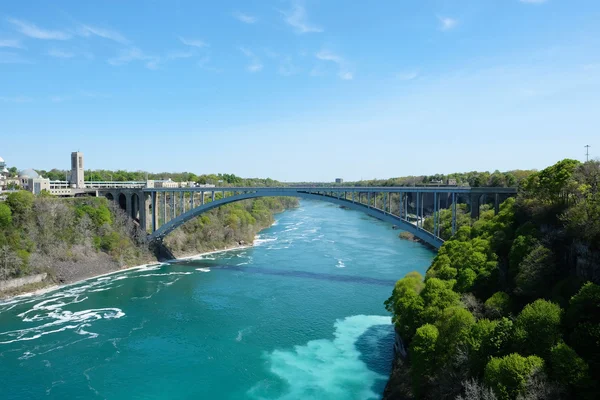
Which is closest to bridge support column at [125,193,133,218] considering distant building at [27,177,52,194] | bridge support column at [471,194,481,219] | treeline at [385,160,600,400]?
distant building at [27,177,52,194]

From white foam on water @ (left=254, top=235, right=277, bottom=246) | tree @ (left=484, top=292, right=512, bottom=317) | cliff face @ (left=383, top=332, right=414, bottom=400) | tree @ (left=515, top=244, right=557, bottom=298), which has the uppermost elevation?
tree @ (left=515, top=244, right=557, bottom=298)

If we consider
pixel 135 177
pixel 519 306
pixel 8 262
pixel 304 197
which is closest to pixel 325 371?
pixel 519 306

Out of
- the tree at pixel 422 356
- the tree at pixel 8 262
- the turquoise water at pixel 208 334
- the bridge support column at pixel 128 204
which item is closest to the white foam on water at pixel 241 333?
the turquoise water at pixel 208 334

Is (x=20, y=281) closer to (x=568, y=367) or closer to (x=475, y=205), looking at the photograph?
(x=475, y=205)

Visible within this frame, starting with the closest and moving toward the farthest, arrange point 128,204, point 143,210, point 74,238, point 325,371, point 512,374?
point 512,374
point 325,371
point 74,238
point 143,210
point 128,204

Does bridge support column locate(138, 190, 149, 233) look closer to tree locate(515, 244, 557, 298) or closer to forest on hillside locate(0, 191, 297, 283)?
forest on hillside locate(0, 191, 297, 283)

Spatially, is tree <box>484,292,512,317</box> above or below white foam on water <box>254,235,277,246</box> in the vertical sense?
above

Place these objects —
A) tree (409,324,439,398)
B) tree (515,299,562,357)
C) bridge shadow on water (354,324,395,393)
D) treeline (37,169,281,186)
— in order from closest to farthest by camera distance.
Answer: tree (515,299,562,357), tree (409,324,439,398), bridge shadow on water (354,324,395,393), treeline (37,169,281,186)
